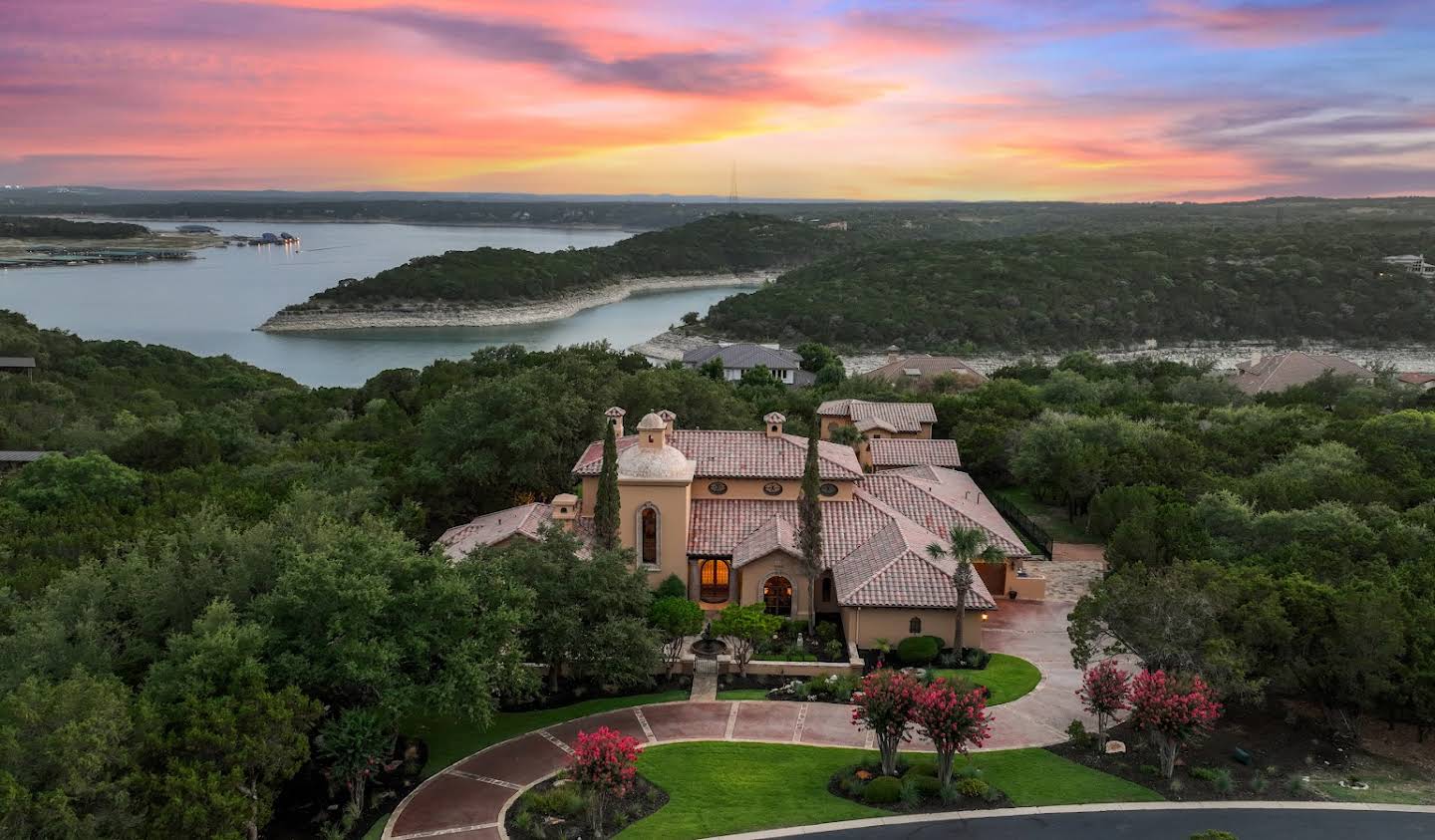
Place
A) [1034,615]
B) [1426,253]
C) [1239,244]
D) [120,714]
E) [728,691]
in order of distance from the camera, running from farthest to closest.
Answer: [1239,244]
[1426,253]
[1034,615]
[728,691]
[120,714]

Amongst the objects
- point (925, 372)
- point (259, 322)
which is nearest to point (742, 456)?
point (925, 372)

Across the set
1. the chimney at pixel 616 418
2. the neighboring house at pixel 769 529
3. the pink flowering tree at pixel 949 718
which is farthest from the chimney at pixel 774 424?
the pink flowering tree at pixel 949 718

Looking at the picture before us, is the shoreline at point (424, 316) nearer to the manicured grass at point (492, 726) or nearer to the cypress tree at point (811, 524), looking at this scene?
the cypress tree at point (811, 524)

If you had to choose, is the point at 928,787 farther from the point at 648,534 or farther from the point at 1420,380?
the point at 1420,380

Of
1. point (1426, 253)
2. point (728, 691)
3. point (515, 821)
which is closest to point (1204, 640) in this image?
point (728, 691)

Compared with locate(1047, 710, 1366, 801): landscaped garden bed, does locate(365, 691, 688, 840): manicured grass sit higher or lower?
lower

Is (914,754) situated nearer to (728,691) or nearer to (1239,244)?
(728,691)

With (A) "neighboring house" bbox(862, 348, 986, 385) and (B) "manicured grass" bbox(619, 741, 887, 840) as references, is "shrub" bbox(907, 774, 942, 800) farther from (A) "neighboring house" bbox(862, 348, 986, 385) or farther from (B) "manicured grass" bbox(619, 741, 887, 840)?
(A) "neighboring house" bbox(862, 348, 986, 385)

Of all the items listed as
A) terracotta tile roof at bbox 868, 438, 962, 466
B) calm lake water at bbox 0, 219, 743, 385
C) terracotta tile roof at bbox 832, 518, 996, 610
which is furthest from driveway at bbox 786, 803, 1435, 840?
calm lake water at bbox 0, 219, 743, 385
